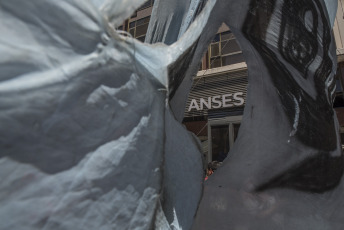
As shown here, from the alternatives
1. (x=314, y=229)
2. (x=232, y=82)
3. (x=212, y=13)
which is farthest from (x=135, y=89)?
(x=232, y=82)

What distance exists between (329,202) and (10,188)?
101 centimetres

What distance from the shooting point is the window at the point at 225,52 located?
202 inches

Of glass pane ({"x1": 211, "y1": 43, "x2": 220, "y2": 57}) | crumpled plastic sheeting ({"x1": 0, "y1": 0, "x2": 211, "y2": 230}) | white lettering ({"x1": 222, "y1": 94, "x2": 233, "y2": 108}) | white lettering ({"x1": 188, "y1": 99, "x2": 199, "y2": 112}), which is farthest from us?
glass pane ({"x1": 211, "y1": 43, "x2": 220, "y2": 57})

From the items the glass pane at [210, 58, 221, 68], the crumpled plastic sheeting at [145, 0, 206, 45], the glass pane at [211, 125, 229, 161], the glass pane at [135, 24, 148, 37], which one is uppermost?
the glass pane at [135, 24, 148, 37]

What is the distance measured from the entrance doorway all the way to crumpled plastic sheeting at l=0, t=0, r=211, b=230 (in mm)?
3957

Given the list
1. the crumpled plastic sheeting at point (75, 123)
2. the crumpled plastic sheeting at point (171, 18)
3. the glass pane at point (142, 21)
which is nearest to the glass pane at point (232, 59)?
the glass pane at point (142, 21)

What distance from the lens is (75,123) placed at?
422mm

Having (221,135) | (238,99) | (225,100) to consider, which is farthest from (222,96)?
(221,135)

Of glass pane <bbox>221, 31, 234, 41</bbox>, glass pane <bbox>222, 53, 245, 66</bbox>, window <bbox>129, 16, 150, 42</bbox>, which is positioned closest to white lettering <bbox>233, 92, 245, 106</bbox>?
glass pane <bbox>222, 53, 245, 66</bbox>

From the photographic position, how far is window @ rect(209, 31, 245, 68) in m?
5.14

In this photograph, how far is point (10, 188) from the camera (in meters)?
0.36

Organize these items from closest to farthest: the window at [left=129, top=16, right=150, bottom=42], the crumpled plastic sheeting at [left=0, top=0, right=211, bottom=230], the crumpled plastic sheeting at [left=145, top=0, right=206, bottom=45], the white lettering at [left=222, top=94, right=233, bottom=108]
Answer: the crumpled plastic sheeting at [left=0, top=0, right=211, bottom=230] < the crumpled plastic sheeting at [left=145, top=0, right=206, bottom=45] < the white lettering at [left=222, top=94, right=233, bottom=108] < the window at [left=129, top=16, right=150, bottom=42]

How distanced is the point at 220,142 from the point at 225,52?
1.83m

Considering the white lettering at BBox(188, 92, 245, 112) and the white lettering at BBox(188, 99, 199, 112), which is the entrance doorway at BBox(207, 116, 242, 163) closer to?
the white lettering at BBox(188, 92, 245, 112)
